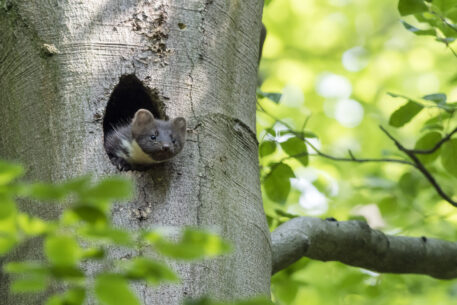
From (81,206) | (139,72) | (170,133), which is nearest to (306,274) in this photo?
(170,133)

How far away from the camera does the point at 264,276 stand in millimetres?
3596

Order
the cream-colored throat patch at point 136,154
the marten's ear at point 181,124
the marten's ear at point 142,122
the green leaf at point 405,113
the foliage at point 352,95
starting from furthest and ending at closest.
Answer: the foliage at point 352,95
the cream-colored throat patch at point 136,154
the green leaf at point 405,113
the marten's ear at point 142,122
the marten's ear at point 181,124

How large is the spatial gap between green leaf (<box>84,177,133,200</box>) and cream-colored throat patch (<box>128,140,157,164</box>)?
3.25 m

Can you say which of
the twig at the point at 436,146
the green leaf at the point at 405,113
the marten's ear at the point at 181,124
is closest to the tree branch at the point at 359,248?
the twig at the point at 436,146

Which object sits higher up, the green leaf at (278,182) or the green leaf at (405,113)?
Answer: the green leaf at (405,113)

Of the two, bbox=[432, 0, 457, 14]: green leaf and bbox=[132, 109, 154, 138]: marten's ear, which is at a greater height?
bbox=[432, 0, 457, 14]: green leaf

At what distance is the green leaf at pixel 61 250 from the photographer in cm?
155

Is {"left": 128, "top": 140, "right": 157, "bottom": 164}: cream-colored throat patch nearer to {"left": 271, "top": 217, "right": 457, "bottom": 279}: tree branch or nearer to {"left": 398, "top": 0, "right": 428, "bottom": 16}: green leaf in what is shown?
{"left": 271, "top": 217, "right": 457, "bottom": 279}: tree branch

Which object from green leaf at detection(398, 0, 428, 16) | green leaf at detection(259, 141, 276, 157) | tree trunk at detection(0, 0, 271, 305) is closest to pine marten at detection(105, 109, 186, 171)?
tree trunk at detection(0, 0, 271, 305)

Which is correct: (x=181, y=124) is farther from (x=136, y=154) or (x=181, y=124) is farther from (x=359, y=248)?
(x=359, y=248)

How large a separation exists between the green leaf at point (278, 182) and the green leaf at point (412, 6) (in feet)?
4.65

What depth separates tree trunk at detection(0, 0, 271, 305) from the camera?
3400 mm

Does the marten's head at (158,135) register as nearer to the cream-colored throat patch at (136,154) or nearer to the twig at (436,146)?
the cream-colored throat patch at (136,154)

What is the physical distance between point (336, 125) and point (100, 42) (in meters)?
9.34
